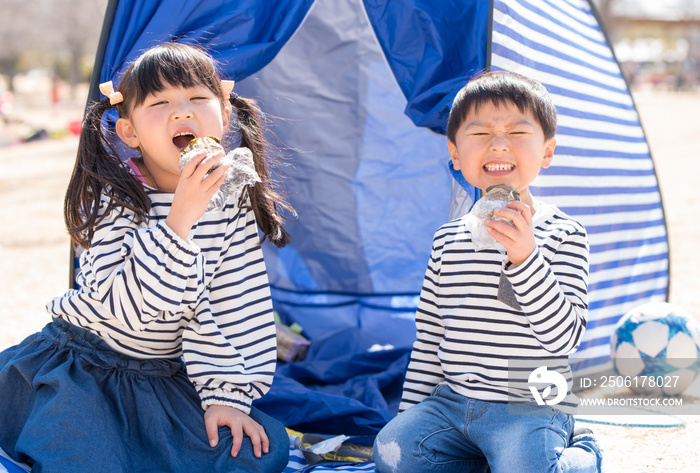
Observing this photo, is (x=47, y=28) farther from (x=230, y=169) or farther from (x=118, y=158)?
(x=230, y=169)

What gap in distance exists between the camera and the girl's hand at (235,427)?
182cm

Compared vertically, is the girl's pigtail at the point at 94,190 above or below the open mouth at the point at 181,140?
below

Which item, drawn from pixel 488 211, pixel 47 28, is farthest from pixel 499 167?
pixel 47 28

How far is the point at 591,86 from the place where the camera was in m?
2.68

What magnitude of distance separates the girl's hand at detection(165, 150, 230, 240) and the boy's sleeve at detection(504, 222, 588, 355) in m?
0.74

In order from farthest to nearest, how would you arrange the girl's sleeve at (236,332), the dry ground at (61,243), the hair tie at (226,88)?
the dry ground at (61,243) → the hair tie at (226,88) → the girl's sleeve at (236,332)

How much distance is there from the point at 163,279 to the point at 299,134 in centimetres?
161

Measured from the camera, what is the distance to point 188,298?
69.8 inches

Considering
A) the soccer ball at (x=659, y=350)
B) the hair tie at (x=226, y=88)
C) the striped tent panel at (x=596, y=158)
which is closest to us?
the hair tie at (x=226, y=88)

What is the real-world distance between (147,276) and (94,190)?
15.3 inches

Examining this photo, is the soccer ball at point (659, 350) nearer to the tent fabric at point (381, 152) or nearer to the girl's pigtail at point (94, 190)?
the tent fabric at point (381, 152)

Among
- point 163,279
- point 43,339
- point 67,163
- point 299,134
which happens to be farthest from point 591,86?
point 67,163

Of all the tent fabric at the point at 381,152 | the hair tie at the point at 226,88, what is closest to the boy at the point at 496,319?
the tent fabric at the point at 381,152

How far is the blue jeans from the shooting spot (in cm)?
168
